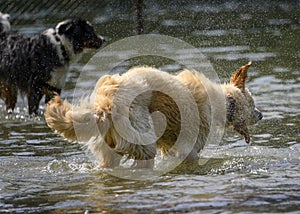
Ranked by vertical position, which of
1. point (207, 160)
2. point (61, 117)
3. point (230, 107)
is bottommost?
point (207, 160)

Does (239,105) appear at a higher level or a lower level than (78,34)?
lower

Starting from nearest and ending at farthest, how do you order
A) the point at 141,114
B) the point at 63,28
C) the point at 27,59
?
1. the point at 141,114
2. the point at 27,59
3. the point at 63,28

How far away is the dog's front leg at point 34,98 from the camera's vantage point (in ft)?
33.6

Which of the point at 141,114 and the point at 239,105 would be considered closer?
the point at 141,114

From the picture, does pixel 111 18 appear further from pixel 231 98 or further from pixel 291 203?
pixel 291 203

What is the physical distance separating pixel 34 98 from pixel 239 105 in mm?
4121

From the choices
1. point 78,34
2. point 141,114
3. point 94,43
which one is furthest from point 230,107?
point 94,43

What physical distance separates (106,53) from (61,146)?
5.47 m

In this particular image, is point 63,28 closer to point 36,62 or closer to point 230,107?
point 36,62

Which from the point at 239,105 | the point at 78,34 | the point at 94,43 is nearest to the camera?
the point at 239,105

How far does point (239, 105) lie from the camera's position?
7.03m

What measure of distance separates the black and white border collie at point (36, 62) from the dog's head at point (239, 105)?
3.84 meters

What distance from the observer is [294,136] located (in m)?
8.05

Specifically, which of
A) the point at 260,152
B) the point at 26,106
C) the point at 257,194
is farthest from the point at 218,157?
the point at 26,106
